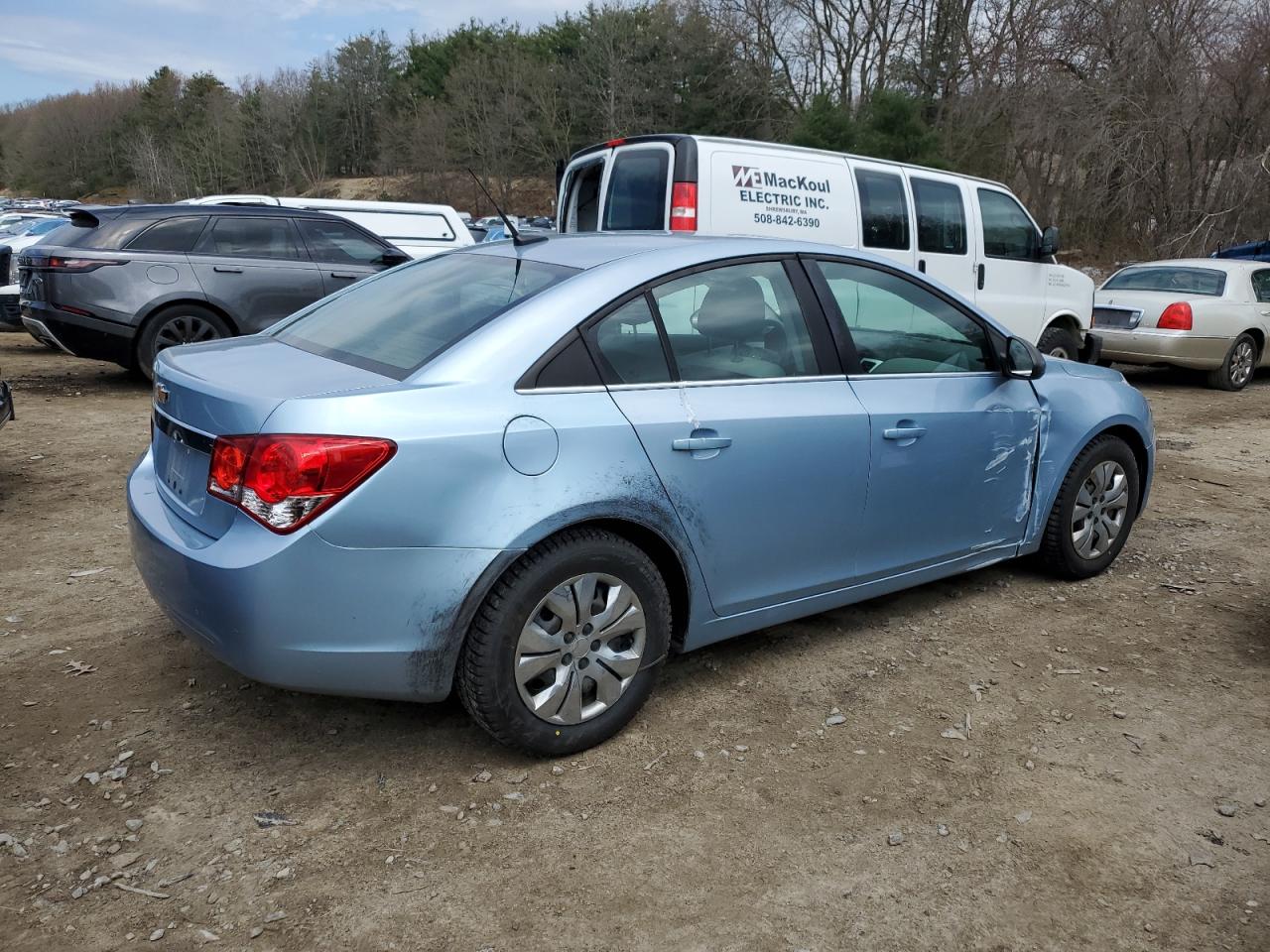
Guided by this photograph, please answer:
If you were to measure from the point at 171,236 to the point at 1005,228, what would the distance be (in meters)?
7.50

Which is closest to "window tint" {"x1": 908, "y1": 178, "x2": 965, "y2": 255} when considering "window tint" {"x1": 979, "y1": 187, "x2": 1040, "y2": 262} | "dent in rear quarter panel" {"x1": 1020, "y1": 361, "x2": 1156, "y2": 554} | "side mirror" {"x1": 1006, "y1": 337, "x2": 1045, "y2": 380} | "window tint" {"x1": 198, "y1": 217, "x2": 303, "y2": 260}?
"window tint" {"x1": 979, "y1": 187, "x2": 1040, "y2": 262}

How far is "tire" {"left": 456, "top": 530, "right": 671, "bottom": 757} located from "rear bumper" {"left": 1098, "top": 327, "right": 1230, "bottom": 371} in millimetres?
9510

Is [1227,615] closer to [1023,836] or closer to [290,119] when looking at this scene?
[1023,836]

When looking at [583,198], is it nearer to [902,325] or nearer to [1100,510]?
[902,325]

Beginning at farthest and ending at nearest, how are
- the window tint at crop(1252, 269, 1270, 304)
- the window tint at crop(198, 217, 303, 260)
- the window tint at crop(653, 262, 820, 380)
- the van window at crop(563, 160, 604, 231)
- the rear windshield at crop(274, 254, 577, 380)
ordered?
the window tint at crop(1252, 269, 1270, 304) → the window tint at crop(198, 217, 303, 260) → the van window at crop(563, 160, 604, 231) → the window tint at crop(653, 262, 820, 380) → the rear windshield at crop(274, 254, 577, 380)

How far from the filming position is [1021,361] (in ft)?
13.6

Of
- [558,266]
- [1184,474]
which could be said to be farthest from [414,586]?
[1184,474]

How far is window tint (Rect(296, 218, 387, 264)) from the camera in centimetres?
992

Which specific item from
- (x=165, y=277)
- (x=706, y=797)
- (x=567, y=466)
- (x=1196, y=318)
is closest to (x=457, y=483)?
(x=567, y=466)

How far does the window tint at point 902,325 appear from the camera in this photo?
3.80 meters

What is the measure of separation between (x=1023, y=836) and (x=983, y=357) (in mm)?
2085

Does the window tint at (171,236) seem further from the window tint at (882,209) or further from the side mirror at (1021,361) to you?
the side mirror at (1021,361)

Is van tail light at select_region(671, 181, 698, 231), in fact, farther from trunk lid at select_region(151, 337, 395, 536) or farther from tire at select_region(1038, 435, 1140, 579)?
trunk lid at select_region(151, 337, 395, 536)

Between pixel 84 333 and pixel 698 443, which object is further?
pixel 84 333
